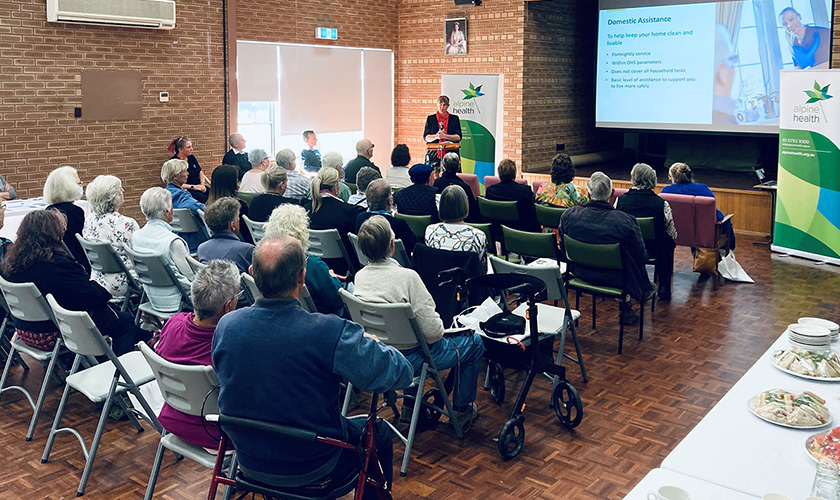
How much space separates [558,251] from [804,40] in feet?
20.3

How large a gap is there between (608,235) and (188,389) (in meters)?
3.37

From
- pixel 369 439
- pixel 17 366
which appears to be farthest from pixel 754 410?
pixel 17 366

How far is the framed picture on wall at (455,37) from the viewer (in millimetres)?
12539

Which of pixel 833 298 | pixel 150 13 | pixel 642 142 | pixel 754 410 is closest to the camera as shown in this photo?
pixel 754 410

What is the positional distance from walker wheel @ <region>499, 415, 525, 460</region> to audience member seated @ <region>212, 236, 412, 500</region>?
4.62 ft

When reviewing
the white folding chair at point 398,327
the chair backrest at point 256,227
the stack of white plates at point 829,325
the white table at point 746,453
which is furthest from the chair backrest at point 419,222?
the white table at point 746,453

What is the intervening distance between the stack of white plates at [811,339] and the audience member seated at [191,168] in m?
7.55

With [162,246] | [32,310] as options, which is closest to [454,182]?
[162,246]

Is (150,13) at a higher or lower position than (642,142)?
higher

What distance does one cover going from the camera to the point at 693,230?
7559 millimetres

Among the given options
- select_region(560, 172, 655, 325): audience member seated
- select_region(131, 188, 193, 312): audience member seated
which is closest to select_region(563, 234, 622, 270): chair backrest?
select_region(560, 172, 655, 325): audience member seated

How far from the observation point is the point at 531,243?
603 cm

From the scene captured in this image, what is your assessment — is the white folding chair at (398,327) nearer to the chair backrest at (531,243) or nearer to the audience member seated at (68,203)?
the chair backrest at (531,243)

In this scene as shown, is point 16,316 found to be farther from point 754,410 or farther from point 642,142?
point 642,142
